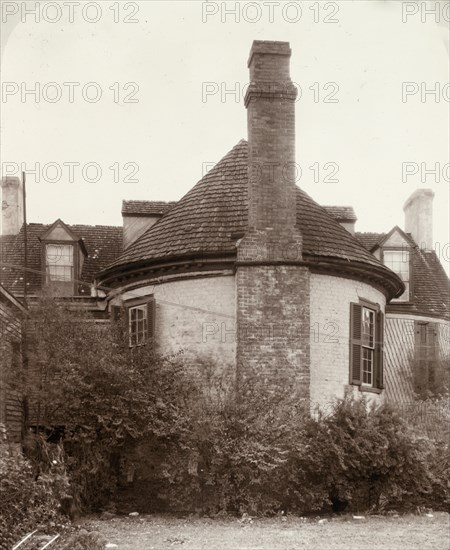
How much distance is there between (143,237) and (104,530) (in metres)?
10.4

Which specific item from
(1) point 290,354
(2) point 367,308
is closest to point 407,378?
(2) point 367,308

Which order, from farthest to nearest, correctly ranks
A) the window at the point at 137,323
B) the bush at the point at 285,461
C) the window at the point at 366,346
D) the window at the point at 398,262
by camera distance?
the window at the point at 398,262 < the window at the point at 137,323 < the window at the point at 366,346 < the bush at the point at 285,461

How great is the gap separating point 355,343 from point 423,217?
12.4 meters

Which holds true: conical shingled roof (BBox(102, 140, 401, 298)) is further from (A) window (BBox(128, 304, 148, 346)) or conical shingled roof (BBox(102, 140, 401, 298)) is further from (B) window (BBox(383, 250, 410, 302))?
(B) window (BBox(383, 250, 410, 302))

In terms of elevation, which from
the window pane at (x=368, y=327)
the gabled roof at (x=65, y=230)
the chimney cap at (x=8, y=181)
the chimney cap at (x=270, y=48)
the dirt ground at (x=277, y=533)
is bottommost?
the dirt ground at (x=277, y=533)

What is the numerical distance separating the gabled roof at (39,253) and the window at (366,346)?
8.85 m

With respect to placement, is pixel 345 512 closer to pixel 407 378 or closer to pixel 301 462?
pixel 301 462

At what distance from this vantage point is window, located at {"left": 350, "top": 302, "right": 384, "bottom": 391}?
22.4 metres

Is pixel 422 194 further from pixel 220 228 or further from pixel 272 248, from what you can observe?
pixel 272 248

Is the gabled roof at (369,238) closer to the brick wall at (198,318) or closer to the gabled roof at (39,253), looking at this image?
the gabled roof at (39,253)

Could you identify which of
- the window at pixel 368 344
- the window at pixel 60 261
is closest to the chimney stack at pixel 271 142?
the window at pixel 368 344

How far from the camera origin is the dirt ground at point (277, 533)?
13461mm

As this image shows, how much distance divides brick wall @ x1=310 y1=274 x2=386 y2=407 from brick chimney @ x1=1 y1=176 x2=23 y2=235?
553 inches

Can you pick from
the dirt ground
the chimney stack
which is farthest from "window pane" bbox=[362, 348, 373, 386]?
the dirt ground
